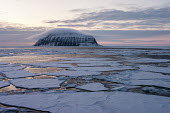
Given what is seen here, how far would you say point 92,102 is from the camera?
13.0 ft

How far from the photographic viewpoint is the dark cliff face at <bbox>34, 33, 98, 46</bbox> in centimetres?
13275

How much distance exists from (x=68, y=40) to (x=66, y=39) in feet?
7.76

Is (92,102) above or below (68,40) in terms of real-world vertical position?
below

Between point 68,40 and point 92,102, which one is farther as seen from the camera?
point 68,40

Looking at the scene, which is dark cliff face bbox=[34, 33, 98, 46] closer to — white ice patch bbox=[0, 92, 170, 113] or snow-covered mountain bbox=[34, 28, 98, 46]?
snow-covered mountain bbox=[34, 28, 98, 46]

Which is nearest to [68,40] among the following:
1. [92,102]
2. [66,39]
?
[66,39]

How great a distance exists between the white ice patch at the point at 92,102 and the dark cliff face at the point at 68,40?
125096 millimetres

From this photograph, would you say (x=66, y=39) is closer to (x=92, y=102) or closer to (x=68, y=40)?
(x=68, y=40)

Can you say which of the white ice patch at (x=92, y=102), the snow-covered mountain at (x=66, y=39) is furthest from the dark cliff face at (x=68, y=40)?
the white ice patch at (x=92, y=102)

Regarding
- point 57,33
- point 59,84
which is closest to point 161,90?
point 59,84

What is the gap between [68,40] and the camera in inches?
5394

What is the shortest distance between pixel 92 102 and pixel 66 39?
136 m

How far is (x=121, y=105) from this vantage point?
380cm

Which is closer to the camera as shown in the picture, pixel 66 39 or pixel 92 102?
pixel 92 102
